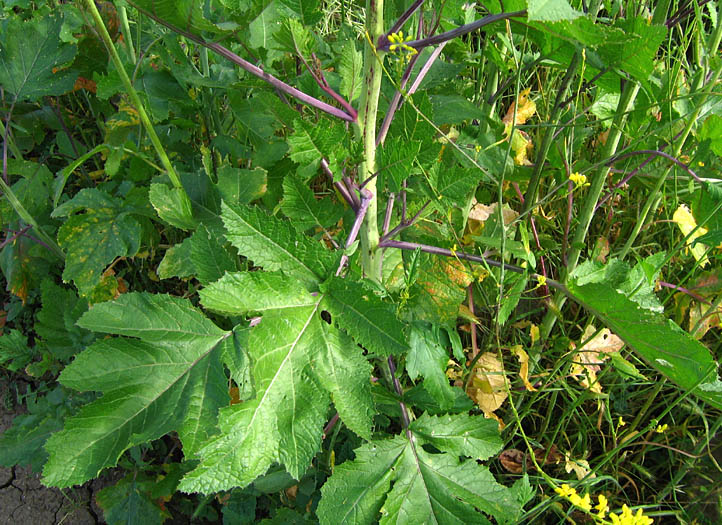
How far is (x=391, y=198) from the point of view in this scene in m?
1.31

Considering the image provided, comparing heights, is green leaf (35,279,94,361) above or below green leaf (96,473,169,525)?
above

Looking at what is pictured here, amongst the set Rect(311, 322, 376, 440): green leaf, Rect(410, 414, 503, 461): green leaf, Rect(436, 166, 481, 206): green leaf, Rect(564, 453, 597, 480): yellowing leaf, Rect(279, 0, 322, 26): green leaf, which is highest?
Rect(279, 0, 322, 26): green leaf

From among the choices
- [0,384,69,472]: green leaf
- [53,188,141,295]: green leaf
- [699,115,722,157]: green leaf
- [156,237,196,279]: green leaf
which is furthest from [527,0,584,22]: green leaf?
[0,384,69,472]: green leaf

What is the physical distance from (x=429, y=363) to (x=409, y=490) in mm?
318

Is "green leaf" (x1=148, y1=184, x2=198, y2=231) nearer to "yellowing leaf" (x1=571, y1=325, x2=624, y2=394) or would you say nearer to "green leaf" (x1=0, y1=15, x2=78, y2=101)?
"green leaf" (x1=0, y1=15, x2=78, y2=101)

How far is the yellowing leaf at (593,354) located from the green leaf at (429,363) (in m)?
0.42

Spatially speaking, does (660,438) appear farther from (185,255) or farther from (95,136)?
(95,136)

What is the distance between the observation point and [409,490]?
1247 millimetres

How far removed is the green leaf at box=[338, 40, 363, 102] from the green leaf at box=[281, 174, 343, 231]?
21cm

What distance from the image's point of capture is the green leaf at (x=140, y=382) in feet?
3.32

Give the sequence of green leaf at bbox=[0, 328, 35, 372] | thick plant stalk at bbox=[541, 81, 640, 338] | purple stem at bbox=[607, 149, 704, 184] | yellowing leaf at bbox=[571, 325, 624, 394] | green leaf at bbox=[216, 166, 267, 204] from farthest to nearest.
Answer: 1. green leaf at bbox=[0, 328, 35, 372]
2. yellowing leaf at bbox=[571, 325, 624, 394]
3. green leaf at bbox=[216, 166, 267, 204]
4. thick plant stalk at bbox=[541, 81, 640, 338]
5. purple stem at bbox=[607, 149, 704, 184]

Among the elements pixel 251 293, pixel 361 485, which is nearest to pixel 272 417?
pixel 251 293

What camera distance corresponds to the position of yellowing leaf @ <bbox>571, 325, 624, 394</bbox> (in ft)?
4.77

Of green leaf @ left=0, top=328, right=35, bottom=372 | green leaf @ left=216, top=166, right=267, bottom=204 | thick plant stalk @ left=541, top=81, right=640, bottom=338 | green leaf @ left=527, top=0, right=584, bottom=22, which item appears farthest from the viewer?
green leaf @ left=0, top=328, right=35, bottom=372
